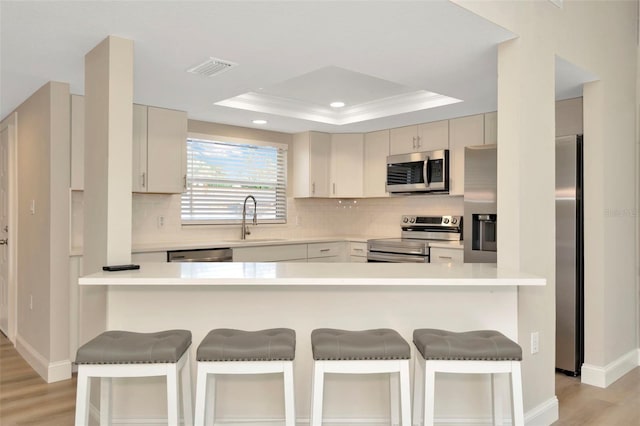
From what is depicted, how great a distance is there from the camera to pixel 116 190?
266cm

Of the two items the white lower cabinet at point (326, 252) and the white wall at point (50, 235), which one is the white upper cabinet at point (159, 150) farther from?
the white lower cabinet at point (326, 252)

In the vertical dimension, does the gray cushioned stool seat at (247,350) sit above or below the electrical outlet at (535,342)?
above

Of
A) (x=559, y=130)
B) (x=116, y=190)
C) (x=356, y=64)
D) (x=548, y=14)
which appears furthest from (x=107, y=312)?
(x=559, y=130)

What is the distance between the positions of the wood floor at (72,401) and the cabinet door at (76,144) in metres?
1.51

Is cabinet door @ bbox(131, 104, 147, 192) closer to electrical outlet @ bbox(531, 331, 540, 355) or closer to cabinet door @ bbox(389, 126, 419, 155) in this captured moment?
cabinet door @ bbox(389, 126, 419, 155)

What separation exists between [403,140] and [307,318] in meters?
3.25

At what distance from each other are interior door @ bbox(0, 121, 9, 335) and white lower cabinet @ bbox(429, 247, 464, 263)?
4273 millimetres

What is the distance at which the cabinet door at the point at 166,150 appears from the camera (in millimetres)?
4367

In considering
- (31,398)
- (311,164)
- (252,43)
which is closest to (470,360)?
(252,43)

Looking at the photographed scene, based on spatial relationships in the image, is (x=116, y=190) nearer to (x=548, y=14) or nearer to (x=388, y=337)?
(x=388, y=337)

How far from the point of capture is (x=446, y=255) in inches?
186

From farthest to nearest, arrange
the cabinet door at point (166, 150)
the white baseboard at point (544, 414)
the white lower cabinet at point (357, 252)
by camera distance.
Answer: the white lower cabinet at point (357, 252) → the cabinet door at point (166, 150) → the white baseboard at point (544, 414)

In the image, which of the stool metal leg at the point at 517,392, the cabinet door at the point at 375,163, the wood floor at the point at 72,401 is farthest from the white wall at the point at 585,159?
the cabinet door at the point at 375,163

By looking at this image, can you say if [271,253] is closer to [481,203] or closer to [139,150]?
[139,150]
